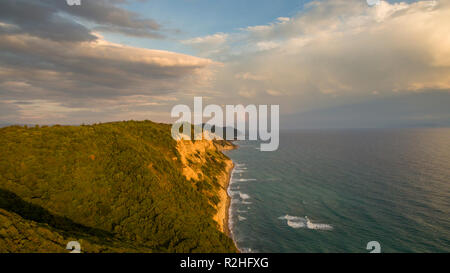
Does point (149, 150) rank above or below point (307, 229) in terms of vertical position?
above

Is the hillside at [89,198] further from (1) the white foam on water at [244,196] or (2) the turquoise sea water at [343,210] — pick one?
(1) the white foam on water at [244,196]

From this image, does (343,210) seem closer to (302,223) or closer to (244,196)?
(302,223)

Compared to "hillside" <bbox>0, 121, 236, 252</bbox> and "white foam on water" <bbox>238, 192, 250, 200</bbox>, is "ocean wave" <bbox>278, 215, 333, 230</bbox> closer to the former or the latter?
"white foam on water" <bbox>238, 192, 250, 200</bbox>

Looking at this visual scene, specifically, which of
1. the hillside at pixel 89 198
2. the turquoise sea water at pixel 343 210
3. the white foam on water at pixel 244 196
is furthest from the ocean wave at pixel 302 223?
the hillside at pixel 89 198

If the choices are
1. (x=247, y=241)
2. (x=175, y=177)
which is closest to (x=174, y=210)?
(x=175, y=177)

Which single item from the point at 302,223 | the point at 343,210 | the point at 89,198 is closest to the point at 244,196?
the point at 302,223
